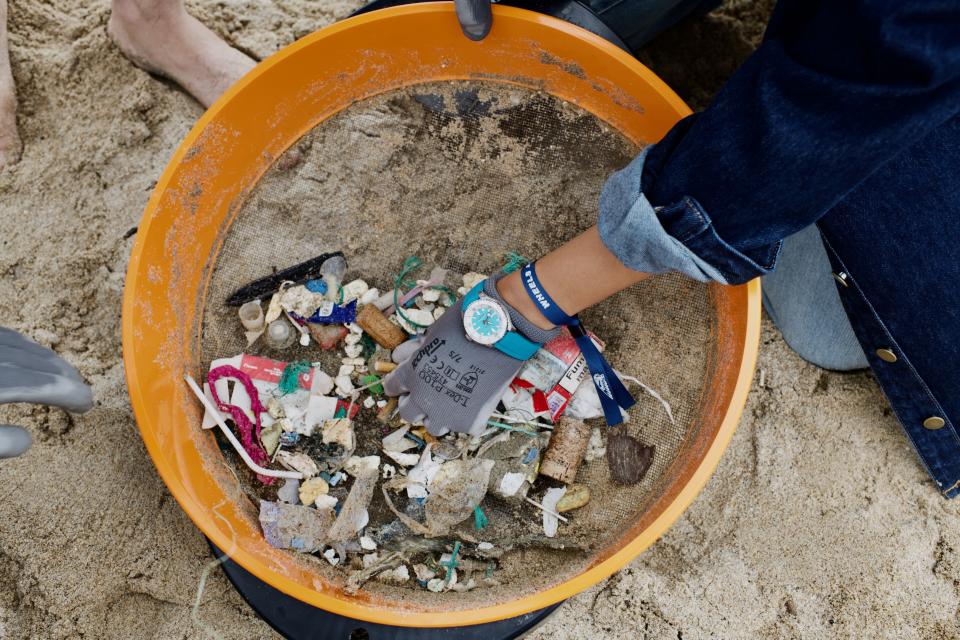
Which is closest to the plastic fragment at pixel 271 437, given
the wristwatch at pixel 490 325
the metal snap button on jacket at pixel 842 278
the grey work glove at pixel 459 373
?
the grey work glove at pixel 459 373

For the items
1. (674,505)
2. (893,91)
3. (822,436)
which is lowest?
(822,436)

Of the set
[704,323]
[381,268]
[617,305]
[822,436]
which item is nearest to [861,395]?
[822,436]

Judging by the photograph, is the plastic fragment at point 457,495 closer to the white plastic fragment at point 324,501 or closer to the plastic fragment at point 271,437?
the white plastic fragment at point 324,501

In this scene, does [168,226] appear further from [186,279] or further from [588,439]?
[588,439]

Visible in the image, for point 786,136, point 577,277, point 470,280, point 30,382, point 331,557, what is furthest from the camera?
point 470,280

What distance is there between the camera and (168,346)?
943 mm

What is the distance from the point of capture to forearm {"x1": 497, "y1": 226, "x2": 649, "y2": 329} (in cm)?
81

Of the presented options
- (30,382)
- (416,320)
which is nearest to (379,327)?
(416,320)

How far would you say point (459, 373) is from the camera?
35.6 inches

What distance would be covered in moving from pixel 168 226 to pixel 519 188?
504 millimetres

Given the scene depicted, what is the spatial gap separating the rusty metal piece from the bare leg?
3.09 ft

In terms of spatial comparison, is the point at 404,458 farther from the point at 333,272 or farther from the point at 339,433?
the point at 333,272

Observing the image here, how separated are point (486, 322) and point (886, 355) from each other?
21.8 inches

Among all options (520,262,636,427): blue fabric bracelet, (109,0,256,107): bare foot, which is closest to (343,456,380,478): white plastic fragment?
(520,262,636,427): blue fabric bracelet
